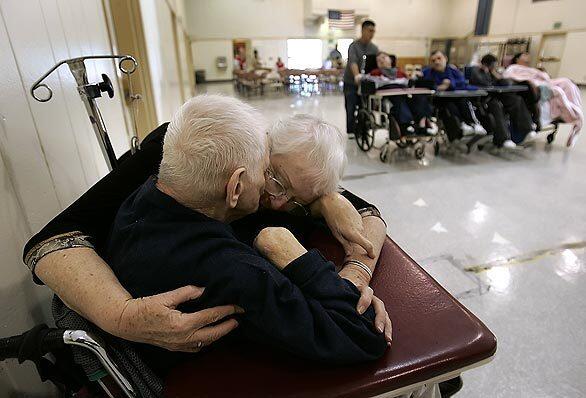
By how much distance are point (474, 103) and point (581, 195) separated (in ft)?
5.66

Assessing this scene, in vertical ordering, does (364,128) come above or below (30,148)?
below

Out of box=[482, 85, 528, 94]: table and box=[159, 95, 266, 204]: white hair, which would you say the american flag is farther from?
box=[159, 95, 266, 204]: white hair

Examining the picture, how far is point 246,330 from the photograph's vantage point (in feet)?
2.18

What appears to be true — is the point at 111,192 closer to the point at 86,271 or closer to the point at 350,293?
the point at 86,271

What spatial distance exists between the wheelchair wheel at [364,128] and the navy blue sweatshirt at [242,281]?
3574 mm

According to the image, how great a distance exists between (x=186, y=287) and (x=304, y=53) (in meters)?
16.2

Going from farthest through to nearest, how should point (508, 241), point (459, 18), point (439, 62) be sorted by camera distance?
1. point (459, 18)
2. point (439, 62)
3. point (508, 241)

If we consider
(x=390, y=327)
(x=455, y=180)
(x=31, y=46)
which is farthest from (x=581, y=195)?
(x=31, y=46)

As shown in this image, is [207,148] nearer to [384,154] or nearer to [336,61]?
[384,154]

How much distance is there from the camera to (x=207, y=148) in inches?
25.0

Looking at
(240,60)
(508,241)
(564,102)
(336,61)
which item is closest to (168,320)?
(508,241)

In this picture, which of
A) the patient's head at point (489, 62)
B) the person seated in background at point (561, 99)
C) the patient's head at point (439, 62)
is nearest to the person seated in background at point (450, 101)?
the patient's head at point (439, 62)

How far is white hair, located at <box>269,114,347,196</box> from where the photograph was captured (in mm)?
965

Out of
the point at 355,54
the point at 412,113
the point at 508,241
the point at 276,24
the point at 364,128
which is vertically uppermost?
the point at 276,24
